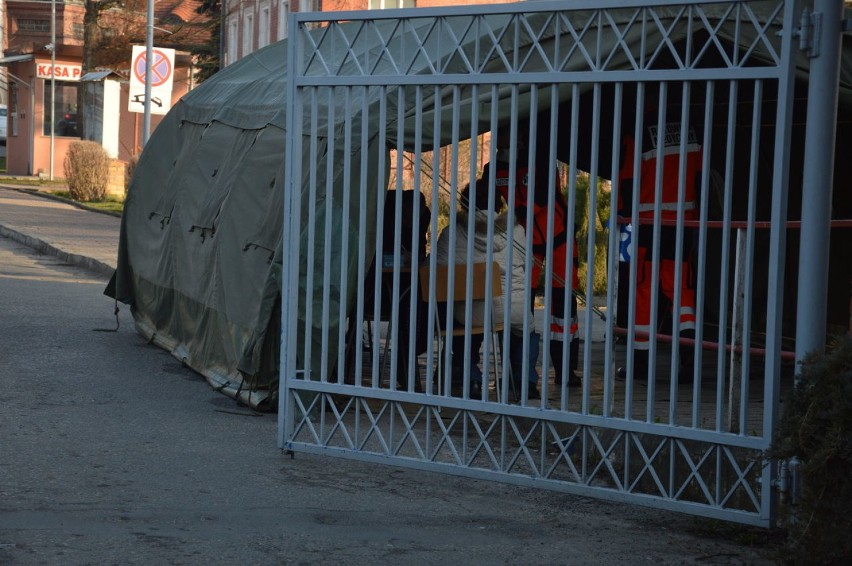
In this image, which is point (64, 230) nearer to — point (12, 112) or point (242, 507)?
point (242, 507)

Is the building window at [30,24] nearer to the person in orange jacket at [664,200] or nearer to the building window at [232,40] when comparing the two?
the building window at [232,40]

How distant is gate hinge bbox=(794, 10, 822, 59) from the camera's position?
560 centimetres

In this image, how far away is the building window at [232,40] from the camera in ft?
153

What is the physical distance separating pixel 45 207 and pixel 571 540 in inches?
1009

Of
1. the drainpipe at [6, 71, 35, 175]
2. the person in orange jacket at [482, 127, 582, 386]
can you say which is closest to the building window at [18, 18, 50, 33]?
the drainpipe at [6, 71, 35, 175]

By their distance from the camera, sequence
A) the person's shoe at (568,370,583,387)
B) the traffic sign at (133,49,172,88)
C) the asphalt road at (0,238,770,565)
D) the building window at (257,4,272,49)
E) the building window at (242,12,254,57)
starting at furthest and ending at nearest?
the building window at (242,12,254,57)
the building window at (257,4,272,49)
the traffic sign at (133,49,172,88)
the person's shoe at (568,370,583,387)
the asphalt road at (0,238,770,565)

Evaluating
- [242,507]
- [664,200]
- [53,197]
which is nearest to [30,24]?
[53,197]

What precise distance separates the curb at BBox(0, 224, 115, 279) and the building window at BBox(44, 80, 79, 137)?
23336 mm

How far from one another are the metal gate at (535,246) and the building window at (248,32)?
3554 cm

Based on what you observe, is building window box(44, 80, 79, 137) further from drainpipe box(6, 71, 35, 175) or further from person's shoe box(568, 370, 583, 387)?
person's shoe box(568, 370, 583, 387)

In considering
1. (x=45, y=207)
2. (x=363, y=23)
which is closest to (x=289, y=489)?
(x=363, y=23)

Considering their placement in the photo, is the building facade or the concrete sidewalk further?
the building facade

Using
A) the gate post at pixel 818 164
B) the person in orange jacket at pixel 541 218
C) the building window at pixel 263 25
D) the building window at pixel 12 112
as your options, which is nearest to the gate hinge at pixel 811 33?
the gate post at pixel 818 164

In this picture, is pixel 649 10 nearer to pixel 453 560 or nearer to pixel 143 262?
pixel 453 560
